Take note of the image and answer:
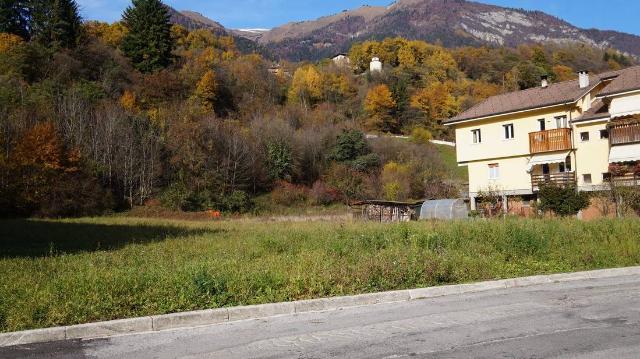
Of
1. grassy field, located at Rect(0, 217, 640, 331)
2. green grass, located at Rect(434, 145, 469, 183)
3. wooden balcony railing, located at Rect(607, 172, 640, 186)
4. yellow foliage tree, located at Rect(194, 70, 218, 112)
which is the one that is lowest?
grassy field, located at Rect(0, 217, 640, 331)

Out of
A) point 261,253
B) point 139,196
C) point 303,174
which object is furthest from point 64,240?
point 303,174

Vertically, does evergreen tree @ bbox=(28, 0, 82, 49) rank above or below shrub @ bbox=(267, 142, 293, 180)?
above

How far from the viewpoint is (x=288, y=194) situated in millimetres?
59719

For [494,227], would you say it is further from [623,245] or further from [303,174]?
[303,174]

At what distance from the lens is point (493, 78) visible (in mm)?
103938

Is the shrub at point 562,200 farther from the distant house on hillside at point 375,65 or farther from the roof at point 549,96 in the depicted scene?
the distant house on hillside at point 375,65

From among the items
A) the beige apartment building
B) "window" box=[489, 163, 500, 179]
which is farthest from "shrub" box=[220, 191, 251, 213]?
"window" box=[489, 163, 500, 179]

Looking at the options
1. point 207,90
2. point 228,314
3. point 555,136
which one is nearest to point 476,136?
point 555,136

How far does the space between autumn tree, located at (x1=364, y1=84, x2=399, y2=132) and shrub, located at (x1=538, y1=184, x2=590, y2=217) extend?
51.7 meters

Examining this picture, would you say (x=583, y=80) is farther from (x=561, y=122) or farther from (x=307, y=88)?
(x=307, y=88)

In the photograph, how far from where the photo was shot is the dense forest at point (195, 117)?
4597cm

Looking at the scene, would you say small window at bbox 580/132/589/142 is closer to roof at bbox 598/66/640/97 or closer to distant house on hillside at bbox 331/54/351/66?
roof at bbox 598/66/640/97

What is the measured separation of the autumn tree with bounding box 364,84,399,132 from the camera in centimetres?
8940

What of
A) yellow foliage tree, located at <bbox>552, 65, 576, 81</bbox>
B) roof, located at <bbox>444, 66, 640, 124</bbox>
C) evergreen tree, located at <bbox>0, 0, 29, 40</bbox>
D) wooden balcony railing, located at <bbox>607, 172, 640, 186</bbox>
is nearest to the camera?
wooden balcony railing, located at <bbox>607, 172, 640, 186</bbox>
